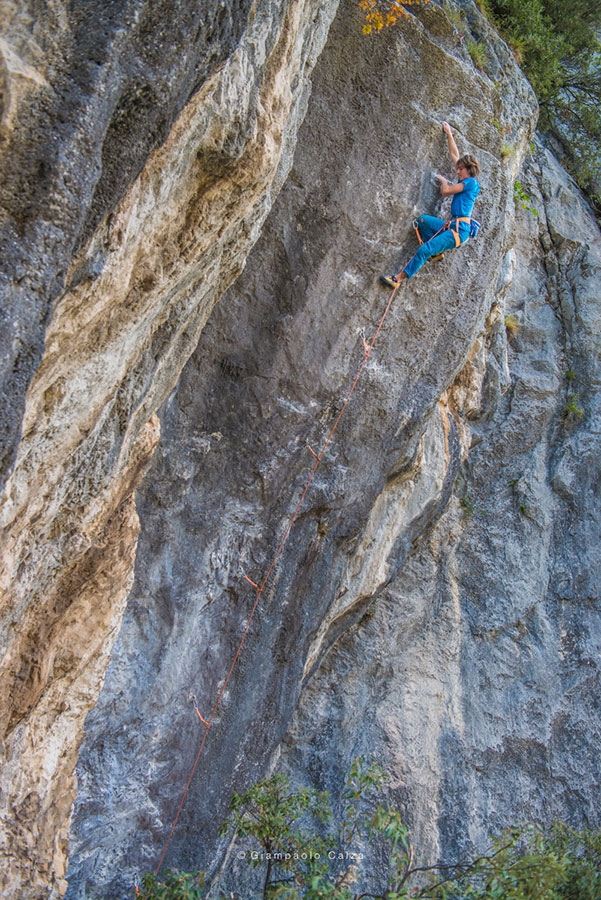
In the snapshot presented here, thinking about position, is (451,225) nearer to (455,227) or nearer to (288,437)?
(455,227)

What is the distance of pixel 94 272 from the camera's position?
3.28 meters

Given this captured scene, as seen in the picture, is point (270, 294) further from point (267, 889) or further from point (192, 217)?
point (267, 889)

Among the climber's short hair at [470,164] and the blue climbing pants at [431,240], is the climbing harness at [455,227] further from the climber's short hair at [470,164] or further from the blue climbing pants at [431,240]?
the climber's short hair at [470,164]

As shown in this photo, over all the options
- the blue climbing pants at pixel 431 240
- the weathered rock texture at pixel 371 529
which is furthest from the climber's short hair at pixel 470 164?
the blue climbing pants at pixel 431 240

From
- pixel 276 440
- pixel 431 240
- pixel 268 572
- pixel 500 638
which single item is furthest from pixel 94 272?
pixel 500 638

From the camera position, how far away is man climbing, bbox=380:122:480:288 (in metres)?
6.55

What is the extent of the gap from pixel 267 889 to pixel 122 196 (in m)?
4.40

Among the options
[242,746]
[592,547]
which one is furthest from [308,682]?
[592,547]

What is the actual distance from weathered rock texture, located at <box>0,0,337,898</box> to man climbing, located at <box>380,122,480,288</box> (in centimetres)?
166

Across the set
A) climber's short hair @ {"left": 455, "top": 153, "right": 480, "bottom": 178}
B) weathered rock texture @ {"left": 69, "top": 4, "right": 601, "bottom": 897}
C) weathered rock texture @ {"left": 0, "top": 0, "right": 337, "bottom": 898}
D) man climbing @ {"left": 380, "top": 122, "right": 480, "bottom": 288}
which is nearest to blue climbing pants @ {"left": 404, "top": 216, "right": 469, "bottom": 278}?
man climbing @ {"left": 380, "top": 122, "right": 480, "bottom": 288}

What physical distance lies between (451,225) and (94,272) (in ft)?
13.8

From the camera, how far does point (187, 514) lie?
20.1ft

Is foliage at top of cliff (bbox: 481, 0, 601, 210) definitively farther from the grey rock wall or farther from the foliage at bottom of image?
the foliage at bottom of image

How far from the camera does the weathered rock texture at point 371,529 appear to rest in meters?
6.07
